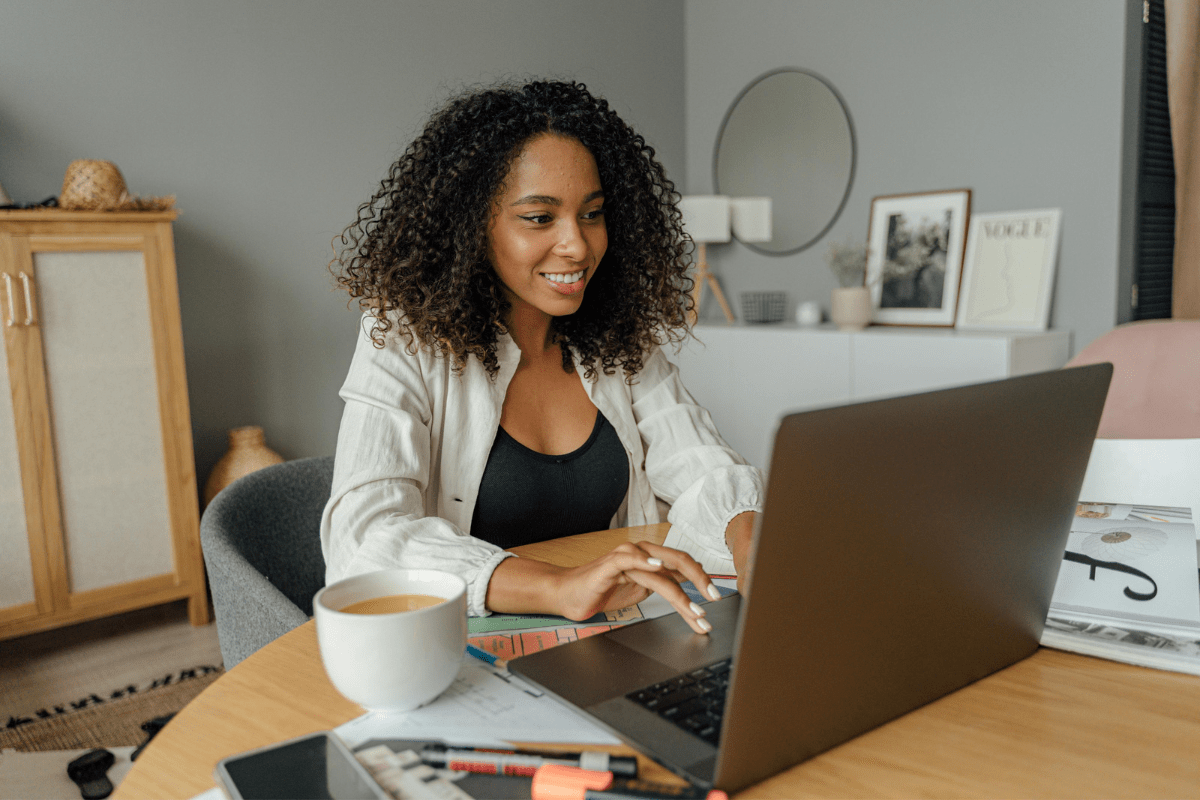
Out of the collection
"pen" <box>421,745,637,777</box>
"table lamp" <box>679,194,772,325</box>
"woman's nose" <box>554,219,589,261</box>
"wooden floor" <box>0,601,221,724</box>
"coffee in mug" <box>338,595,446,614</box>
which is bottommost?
"wooden floor" <box>0,601,221,724</box>

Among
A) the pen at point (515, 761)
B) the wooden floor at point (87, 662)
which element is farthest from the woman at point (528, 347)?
the wooden floor at point (87, 662)

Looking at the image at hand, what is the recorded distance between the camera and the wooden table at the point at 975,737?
56cm

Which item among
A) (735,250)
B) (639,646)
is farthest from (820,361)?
(639,646)

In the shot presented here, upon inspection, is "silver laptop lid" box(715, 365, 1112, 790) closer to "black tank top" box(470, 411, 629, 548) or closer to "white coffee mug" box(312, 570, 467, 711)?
"white coffee mug" box(312, 570, 467, 711)

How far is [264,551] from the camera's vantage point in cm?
119

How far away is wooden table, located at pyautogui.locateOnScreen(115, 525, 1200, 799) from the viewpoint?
56cm

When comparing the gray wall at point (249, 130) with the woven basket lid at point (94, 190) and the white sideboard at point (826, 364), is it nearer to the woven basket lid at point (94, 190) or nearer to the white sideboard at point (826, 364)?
the woven basket lid at point (94, 190)

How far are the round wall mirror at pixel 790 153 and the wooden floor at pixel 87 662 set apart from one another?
9.83 feet

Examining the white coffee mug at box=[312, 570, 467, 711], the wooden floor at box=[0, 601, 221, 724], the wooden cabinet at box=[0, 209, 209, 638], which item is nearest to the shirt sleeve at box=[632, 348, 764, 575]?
the white coffee mug at box=[312, 570, 467, 711]

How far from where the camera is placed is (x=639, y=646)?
74 cm

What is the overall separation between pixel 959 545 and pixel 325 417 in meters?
3.19

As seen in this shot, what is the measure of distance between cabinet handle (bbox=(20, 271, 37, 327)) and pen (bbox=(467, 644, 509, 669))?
224 centimetres

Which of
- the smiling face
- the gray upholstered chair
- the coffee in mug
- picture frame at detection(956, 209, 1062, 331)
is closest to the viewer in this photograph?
the coffee in mug

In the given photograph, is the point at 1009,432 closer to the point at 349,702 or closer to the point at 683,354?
the point at 349,702
